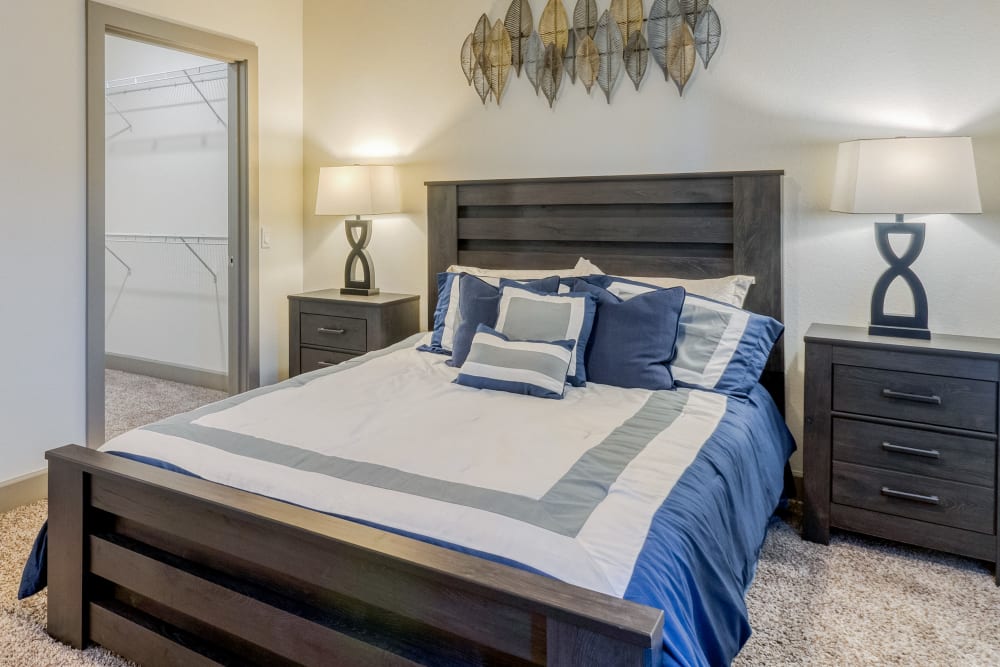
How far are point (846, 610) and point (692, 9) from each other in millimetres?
2394

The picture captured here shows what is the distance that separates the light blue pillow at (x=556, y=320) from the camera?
2.42 meters

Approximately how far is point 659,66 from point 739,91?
37 cm

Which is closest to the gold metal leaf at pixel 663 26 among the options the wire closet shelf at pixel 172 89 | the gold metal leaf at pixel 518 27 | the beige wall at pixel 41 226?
the gold metal leaf at pixel 518 27

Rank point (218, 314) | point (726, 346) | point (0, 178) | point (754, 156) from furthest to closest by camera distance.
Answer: point (218, 314), point (754, 156), point (0, 178), point (726, 346)

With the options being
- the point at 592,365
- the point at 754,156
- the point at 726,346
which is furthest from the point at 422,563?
the point at 754,156

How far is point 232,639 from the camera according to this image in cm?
153

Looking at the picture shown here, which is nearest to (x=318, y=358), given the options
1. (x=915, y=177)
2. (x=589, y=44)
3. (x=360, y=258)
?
(x=360, y=258)

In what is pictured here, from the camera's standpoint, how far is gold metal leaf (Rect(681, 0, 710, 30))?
9.39 feet

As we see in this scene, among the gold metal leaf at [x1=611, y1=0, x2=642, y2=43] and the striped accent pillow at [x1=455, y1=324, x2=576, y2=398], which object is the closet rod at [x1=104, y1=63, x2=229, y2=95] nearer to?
the gold metal leaf at [x1=611, y1=0, x2=642, y2=43]

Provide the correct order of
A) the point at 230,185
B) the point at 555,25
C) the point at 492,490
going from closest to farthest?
1. the point at 492,490
2. the point at 555,25
3. the point at 230,185

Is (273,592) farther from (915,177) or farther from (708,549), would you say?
(915,177)

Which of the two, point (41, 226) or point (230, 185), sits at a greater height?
point (230, 185)

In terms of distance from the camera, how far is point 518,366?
90.7 inches

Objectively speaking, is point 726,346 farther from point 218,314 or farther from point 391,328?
point 218,314
